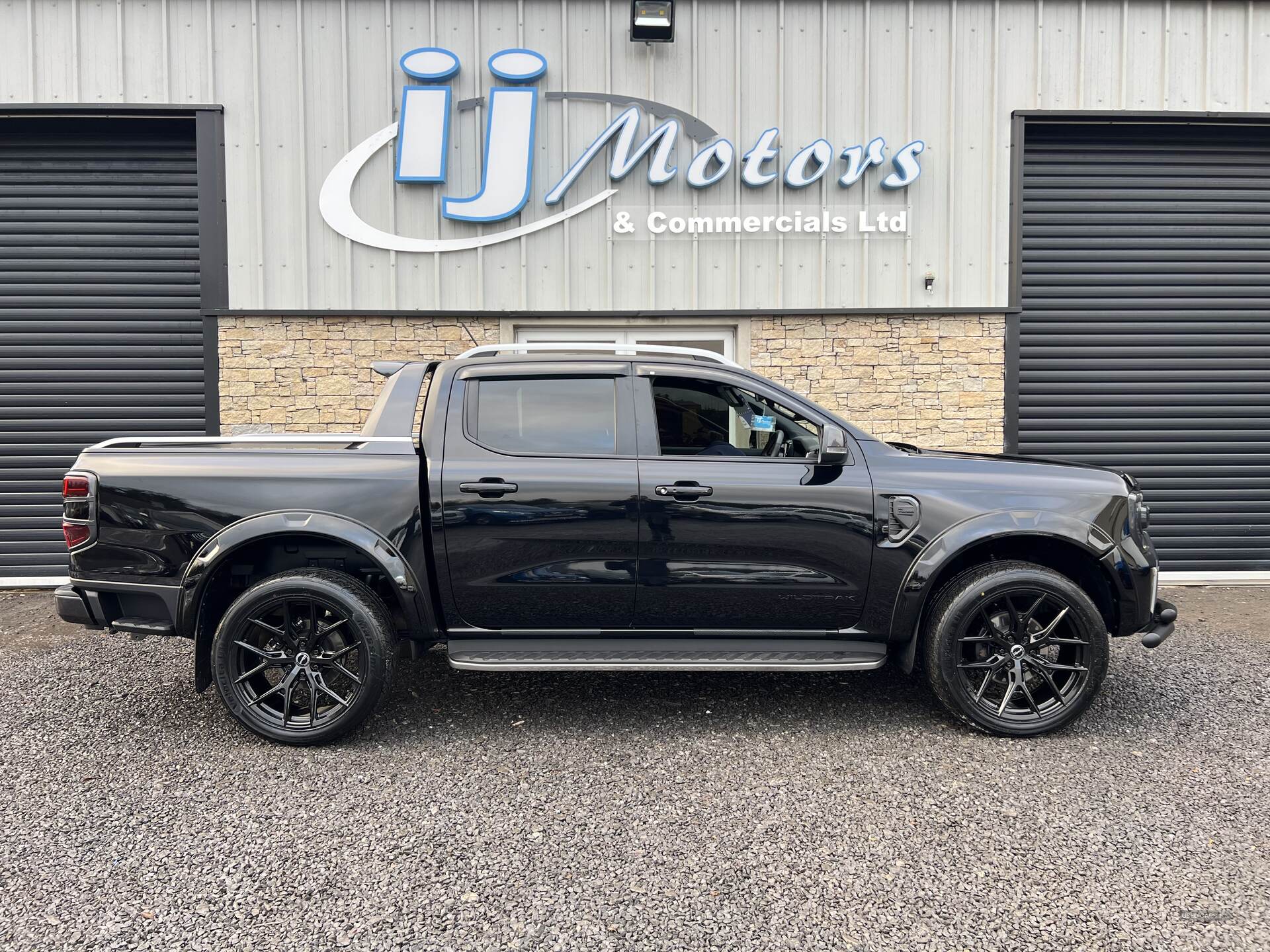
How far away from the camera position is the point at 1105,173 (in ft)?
24.3

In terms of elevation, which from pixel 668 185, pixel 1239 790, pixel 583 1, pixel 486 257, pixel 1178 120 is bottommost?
pixel 1239 790

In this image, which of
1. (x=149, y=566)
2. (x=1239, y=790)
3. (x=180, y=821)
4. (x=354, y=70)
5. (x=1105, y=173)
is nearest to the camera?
(x=180, y=821)

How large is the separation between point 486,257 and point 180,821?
17.0 ft

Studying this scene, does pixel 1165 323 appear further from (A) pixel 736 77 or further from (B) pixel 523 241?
(B) pixel 523 241

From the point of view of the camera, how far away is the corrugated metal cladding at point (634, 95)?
22.6ft

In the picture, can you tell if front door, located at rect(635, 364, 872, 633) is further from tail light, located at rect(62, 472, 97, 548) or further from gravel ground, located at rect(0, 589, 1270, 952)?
tail light, located at rect(62, 472, 97, 548)

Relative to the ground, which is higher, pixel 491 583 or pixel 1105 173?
pixel 1105 173

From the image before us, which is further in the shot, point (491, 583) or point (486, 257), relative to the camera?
point (486, 257)

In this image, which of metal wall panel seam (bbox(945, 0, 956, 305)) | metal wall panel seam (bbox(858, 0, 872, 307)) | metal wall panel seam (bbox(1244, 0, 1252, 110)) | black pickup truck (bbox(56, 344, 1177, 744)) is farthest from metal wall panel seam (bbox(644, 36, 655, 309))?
metal wall panel seam (bbox(1244, 0, 1252, 110))

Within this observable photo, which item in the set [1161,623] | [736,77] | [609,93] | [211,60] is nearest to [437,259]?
[609,93]

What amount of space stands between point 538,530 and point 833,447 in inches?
56.2

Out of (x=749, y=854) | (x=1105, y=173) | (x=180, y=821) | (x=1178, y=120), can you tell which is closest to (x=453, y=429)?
(x=180, y=821)

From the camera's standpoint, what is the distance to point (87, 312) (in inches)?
285

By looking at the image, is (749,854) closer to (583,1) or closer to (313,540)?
(313,540)
